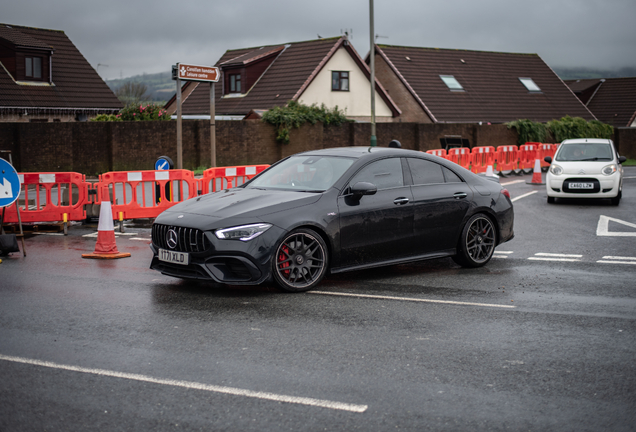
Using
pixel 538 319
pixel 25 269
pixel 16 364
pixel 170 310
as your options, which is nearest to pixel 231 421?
pixel 16 364

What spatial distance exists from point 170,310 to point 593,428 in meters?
4.09

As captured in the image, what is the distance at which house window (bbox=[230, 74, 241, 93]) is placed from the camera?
43.6 meters

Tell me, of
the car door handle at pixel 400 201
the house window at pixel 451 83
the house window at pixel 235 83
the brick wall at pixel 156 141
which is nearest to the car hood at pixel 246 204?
the car door handle at pixel 400 201

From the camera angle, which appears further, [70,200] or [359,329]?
[70,200]

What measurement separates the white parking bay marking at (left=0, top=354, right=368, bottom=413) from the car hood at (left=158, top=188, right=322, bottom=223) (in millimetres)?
2716

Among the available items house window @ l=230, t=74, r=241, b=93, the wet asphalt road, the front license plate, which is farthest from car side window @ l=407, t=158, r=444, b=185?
house window @ l=230, t=74, r=241, b=93

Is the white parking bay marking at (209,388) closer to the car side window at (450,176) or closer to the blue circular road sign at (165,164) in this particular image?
the car side window at (450,176)

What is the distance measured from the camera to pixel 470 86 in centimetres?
4894

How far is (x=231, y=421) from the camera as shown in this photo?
13.6 feet

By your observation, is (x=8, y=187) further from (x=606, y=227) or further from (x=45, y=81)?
(x=45, y=81)

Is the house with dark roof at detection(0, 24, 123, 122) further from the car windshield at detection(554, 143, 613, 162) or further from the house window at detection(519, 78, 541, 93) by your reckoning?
the house window at detection(519, 78, 541, 93)

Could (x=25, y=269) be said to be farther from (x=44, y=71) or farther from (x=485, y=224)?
(x=44, y=71)

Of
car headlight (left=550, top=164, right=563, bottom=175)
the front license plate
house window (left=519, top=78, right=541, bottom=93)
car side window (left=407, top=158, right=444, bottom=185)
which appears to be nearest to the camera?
the front license plate

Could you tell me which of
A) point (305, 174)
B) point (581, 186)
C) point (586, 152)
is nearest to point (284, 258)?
point (305, 174)
